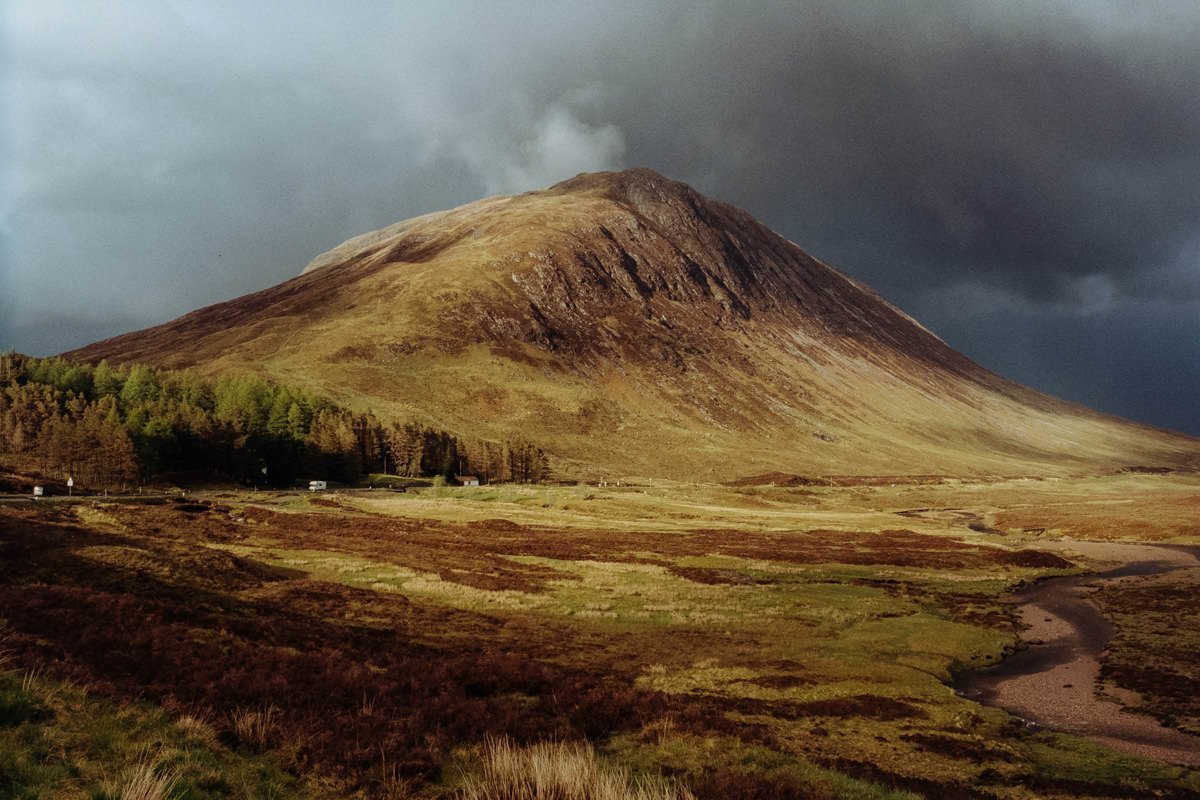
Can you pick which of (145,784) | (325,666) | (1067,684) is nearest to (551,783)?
(145,784)

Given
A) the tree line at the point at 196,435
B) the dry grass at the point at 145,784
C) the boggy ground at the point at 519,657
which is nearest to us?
the dry grass at the point at 145,784

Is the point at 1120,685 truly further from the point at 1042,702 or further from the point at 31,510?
the point at 31,510

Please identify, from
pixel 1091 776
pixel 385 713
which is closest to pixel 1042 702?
pixel 1091 776

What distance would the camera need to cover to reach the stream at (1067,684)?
21.6 m

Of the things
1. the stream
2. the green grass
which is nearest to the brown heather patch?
the green grass

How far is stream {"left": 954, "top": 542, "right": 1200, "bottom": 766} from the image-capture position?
850 inches

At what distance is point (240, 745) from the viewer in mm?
13797

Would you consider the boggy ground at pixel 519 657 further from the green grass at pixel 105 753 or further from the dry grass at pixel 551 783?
the dry grass at pixel 551 783

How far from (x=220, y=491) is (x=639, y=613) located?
94.6m

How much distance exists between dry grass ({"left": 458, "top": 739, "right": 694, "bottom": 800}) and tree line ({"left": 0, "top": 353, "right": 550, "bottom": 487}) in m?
109

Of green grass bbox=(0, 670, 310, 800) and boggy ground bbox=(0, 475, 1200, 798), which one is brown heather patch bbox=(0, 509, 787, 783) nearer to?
boggy ground bbox=(0, 475, 1200, 798)

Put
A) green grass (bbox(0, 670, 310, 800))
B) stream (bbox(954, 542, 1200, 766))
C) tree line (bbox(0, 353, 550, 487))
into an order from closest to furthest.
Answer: green grass (bbox(0, 670, 310, 800)) < stream (bbox(954, 542, 1200, 766)) < tree line (bbox(0, 353, 550, 487))

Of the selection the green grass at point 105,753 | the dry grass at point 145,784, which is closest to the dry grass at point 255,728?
the green grass at point 105,753

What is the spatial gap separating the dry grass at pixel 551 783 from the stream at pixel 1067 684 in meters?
18.3
